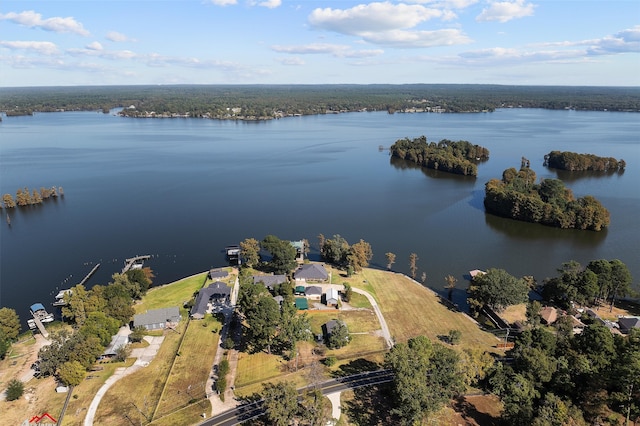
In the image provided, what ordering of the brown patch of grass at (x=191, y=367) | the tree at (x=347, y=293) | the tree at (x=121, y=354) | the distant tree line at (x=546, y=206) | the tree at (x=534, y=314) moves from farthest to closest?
the distant tree line at (x=546, y=206) < the tree at (x=347, y=293) < the tree at (x=534, y=314) < the tree at (x=121, y=354) < the brown patch of grass at (x=191, y=367)

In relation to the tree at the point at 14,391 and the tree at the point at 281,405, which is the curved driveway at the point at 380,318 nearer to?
the tree at the point at 281,405

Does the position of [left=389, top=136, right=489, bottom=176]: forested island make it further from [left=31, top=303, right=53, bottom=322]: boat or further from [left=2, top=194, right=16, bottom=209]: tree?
[left=2, top=194, right=16, bottom=209]: tree

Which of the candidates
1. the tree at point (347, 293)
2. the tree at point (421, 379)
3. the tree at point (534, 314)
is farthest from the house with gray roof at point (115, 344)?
the tree at point (534, 314)

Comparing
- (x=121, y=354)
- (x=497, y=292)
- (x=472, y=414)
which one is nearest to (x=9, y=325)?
(x=121, y=354)

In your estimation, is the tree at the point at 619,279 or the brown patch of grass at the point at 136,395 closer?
the brown patch of grass at the point at 136,395

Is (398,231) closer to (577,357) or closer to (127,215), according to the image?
(577,357)

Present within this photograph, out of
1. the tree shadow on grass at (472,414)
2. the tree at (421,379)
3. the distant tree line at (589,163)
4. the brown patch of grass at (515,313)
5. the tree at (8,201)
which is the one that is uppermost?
the distant tree line at (589,163)

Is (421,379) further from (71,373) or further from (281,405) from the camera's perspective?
(71,373)
